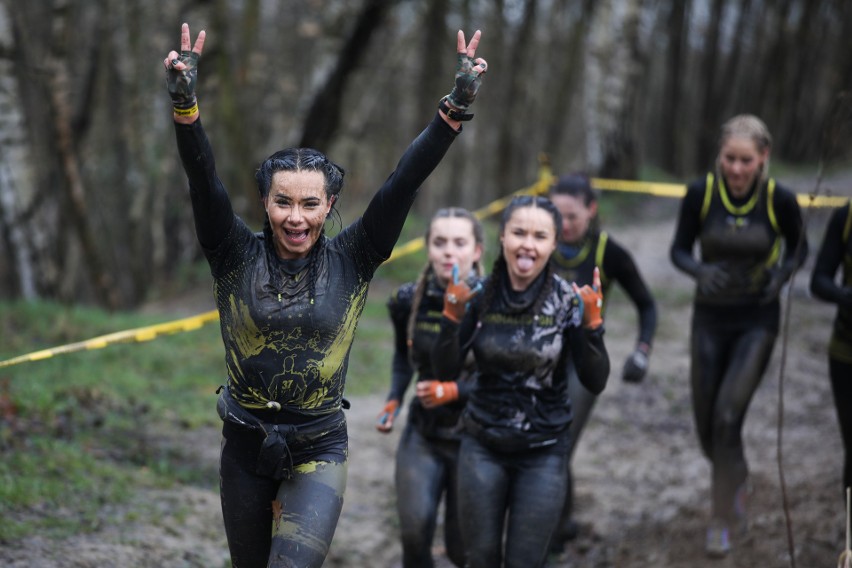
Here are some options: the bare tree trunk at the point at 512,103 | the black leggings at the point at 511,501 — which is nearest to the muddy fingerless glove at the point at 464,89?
the black leggings at the point at 511,501

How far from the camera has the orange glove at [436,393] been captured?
16.6ft

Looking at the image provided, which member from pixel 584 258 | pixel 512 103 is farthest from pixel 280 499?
pixel 512 103

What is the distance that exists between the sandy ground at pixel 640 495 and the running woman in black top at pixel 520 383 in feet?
3.20

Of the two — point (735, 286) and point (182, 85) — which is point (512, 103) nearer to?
point (735, 286)

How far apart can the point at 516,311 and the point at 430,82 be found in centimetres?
1461

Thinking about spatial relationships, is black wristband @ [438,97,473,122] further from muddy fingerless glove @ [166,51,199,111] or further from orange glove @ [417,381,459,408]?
orange glove @ [417,381,459,408]

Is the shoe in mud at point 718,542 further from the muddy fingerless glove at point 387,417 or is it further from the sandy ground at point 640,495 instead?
the muddy fingerless glove at point 387,417

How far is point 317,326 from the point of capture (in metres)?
3.55

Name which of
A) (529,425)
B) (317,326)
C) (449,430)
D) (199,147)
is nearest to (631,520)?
(449,430)

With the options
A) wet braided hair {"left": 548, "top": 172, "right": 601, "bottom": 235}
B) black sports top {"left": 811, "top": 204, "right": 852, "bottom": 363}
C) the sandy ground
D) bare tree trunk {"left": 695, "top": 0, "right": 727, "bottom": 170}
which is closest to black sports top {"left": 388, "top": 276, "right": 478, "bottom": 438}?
wet braided hair {"left": 548, "top": 172, "right": 601, "bottom": 235}

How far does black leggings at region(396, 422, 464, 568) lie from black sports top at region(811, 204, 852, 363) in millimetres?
2262

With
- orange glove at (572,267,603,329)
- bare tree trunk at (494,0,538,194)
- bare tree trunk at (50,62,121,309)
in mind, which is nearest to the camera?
orange glove at (572,267,603,329)

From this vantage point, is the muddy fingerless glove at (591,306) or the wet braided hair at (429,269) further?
the wet braided hair at (429,269)

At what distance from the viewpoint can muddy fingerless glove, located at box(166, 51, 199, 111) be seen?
318 centimetres
